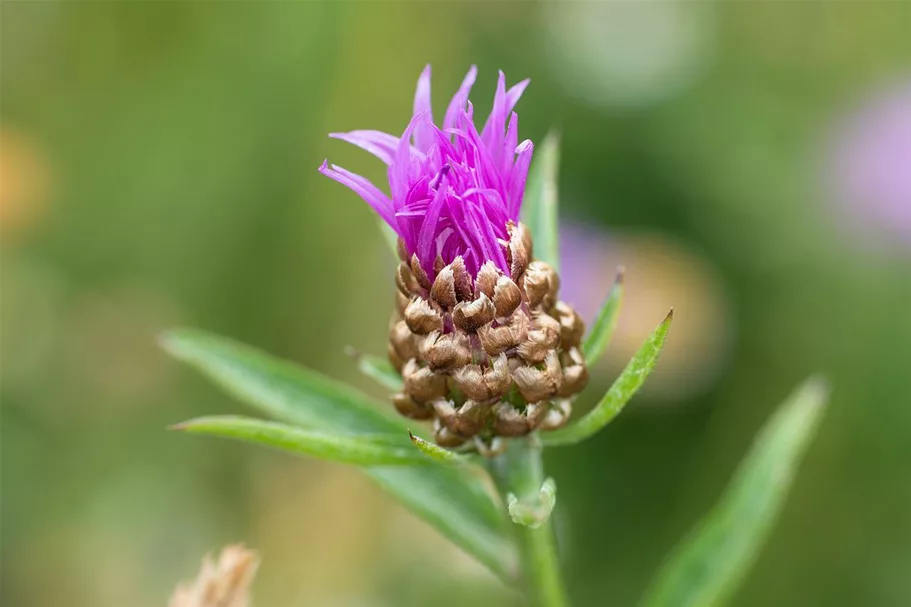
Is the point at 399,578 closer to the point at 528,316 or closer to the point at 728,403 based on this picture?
the point at 728,403

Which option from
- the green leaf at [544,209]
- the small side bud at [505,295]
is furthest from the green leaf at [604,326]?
the small side bud at [505,295]

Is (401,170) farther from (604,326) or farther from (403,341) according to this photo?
(604,326)

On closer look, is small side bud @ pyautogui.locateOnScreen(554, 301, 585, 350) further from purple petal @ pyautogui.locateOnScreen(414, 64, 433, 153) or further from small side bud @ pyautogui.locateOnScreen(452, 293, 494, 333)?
purple petal @ pyautogui.locateOnScreen(414, 64, 433, 153)

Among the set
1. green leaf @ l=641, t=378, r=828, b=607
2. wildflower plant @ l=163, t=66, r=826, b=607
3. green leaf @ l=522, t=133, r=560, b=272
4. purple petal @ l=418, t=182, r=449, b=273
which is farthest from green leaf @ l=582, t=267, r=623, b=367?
green leaf @ l=641, t=378, r=828, b=607

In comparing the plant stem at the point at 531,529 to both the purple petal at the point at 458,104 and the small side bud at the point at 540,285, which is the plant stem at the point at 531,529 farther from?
the purple petal at the point at 458,104

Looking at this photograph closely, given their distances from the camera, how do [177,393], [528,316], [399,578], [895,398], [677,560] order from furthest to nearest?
1. [177,393]
2. [895,398]
3. [399,578]
4. [677,560]
5. [528,316]

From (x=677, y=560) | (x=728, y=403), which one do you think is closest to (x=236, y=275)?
(x=728, y=403)
